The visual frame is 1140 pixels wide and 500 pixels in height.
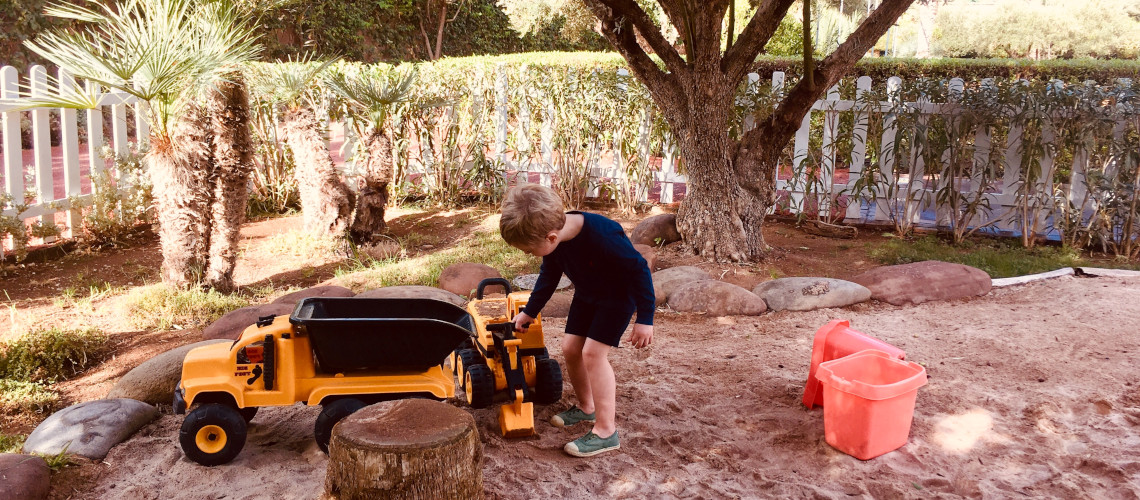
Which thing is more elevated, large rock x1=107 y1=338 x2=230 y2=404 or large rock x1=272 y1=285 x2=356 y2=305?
large rock x1=272 y1=285 x2=356 y2=305

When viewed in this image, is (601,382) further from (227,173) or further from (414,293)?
(227,173)

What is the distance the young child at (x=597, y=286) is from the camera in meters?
3.01

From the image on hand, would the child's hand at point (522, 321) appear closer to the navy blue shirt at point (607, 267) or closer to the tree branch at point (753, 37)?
the navy blue shirt at point (607, 267)

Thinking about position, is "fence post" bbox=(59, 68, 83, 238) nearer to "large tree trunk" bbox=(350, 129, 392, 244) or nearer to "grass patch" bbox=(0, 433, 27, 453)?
"large tree trunk" bbox=(350, 129, 392, 244)

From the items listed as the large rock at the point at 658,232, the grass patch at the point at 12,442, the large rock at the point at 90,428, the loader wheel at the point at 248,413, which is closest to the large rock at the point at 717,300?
the large rock at the point at 658,232

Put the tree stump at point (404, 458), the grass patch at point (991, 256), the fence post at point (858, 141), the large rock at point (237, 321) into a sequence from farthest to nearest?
the fence post at point (858, 141), the grass patch at point (991, 256), the large rock at point (237, 321), the tree stump at point (404, 458)

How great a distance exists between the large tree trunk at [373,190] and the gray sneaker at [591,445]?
4.25 metres

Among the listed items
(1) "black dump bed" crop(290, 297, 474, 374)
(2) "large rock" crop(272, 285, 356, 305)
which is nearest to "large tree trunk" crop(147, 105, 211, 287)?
(2) "large rock" crop(272, 285, 356, 305)

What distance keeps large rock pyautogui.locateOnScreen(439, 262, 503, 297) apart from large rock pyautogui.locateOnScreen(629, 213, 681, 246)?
1635 millimetres

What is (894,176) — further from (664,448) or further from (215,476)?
(215,476)

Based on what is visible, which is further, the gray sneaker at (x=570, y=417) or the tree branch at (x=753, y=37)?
the tree branch at (x=753, y=37)

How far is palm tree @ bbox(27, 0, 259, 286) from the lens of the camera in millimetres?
4922

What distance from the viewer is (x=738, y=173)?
259 inches

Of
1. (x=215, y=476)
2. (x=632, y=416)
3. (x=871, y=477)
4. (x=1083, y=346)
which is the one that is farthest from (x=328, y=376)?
(x=1083, y=346)
